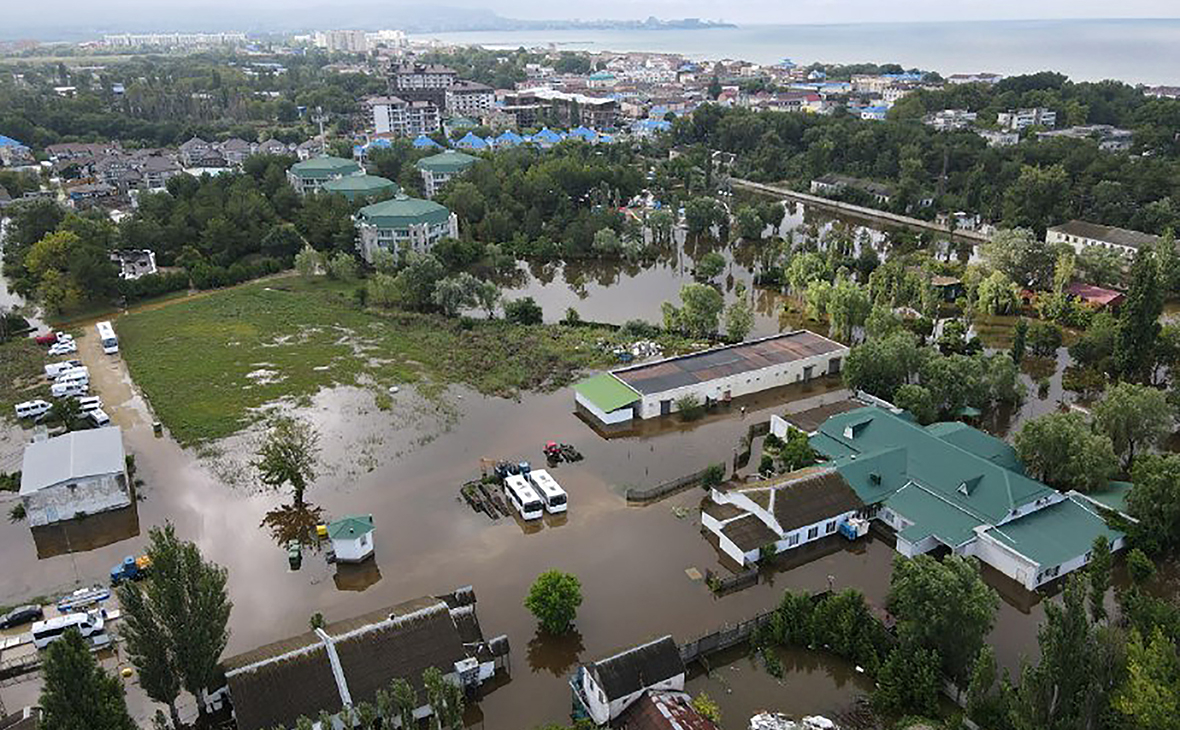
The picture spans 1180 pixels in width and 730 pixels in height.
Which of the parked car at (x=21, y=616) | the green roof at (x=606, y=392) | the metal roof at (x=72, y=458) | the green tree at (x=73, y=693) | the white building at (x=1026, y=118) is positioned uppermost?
the white building at (x=1026, y=118)

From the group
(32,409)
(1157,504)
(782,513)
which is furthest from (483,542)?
(32,409)

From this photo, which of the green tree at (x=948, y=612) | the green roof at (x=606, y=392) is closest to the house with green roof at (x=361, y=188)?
the green roof at (x=606, y=392)

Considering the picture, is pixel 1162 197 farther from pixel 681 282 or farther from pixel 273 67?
pixel 273 67

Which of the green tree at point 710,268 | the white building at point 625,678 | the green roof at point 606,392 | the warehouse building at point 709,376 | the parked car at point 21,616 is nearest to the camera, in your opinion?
the white building at point 625,678

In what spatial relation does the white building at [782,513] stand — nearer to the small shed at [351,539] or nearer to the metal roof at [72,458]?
the small shed at [351,539]

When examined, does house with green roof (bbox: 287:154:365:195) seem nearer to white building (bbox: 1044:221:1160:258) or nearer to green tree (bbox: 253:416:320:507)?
green tree (bbox: 253:416:320:507)

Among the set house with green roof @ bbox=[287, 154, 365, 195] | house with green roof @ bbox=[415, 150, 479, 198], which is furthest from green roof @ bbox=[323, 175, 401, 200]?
house with green roof @ bbox=[415, 150, 479, 198]
